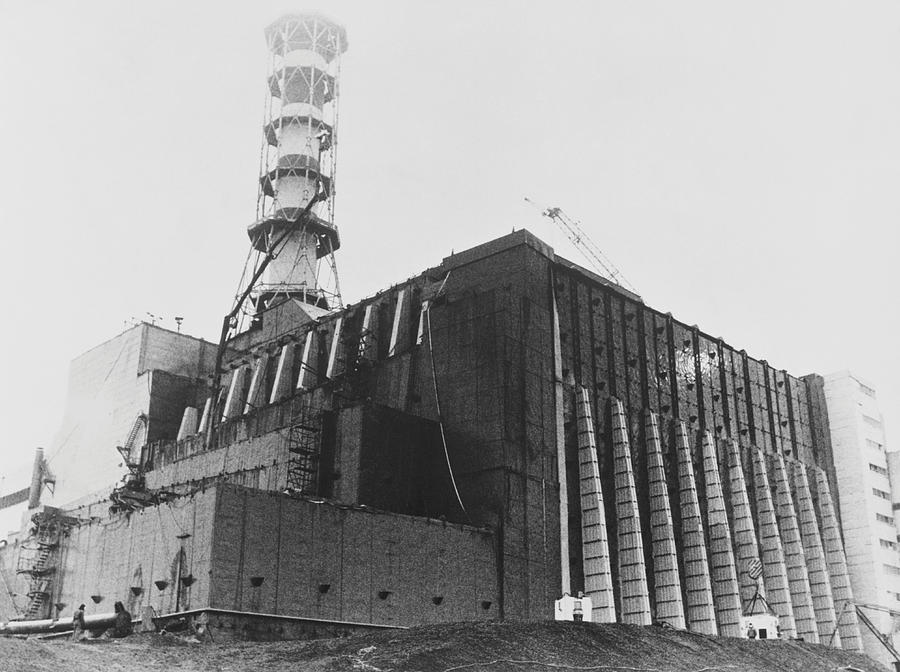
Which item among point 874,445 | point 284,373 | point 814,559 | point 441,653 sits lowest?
point 441,653

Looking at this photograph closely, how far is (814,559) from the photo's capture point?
73.4 m

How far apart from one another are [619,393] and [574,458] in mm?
6929

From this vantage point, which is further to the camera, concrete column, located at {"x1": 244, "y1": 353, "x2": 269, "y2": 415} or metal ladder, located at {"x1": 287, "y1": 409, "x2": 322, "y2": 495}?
concrete column, located at {"x1": 244, "y1": 353, "x2": 269, "y2": 415}

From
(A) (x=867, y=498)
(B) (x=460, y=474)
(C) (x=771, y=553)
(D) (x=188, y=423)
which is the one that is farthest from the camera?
(A) (x=867, y=498)

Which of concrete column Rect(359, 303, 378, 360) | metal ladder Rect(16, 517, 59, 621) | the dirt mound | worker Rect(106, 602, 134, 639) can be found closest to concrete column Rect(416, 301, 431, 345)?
concrete column Rect(359, 303, 378, 360)

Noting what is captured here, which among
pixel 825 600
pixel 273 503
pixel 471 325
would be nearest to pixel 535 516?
pixel 471 325

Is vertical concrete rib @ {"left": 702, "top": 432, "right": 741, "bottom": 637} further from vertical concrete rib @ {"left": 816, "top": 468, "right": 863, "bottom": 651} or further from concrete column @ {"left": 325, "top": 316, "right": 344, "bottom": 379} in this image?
concrete column @ {"left": 325, "top": 316, "right": 344, "bottom": 379}

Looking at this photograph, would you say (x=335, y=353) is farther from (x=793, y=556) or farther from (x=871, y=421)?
(x=871, y=421)

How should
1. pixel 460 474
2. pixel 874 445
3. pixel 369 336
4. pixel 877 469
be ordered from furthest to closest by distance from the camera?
pixel 874 445 → pixel 877 469 → pixel 369 336 → pixel 460 474

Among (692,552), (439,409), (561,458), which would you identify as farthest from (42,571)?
(692,552)

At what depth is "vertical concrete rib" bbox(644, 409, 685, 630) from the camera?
2271 inches

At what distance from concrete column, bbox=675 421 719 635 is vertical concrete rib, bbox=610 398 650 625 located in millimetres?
4821

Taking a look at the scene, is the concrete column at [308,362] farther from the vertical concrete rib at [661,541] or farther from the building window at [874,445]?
the building window at [874,445]

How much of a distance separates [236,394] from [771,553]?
39977mm
